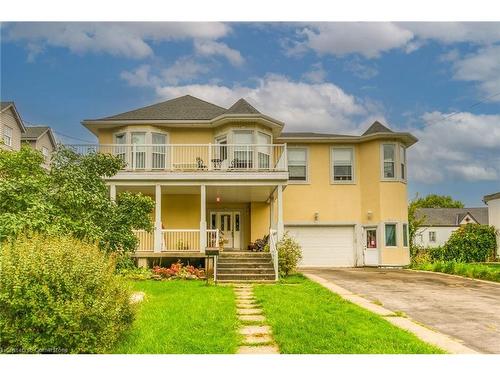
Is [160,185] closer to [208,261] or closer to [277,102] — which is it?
[208,261]

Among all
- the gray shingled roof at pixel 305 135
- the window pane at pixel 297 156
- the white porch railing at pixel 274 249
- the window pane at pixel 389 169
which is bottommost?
the white porch railing at pixel 274 249

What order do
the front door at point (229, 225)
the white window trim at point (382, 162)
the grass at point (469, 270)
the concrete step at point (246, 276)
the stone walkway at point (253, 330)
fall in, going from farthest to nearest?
1. the white window trim at point (382, 162)
2. the front door at point (229, 225)
3. the grass at point (469, 270)
4. the concrete step at point (246, 276)
5. the stone walkway at point (253, 330)

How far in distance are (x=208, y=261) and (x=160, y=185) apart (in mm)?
3290

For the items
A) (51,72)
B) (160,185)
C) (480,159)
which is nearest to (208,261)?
(160,185)

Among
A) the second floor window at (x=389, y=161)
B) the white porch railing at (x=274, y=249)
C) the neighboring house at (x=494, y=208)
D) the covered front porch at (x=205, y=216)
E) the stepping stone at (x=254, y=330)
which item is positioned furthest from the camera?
the neighboring house at (x=494, y=208)

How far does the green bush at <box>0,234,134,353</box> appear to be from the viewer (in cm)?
576

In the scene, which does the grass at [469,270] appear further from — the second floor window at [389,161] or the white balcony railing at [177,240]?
the white balcony railing at [177,240]

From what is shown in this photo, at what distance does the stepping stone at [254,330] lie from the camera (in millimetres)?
7062

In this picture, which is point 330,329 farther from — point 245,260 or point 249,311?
point 245,260

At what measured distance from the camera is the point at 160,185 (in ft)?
56.5

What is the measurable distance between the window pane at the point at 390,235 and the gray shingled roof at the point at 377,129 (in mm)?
3800

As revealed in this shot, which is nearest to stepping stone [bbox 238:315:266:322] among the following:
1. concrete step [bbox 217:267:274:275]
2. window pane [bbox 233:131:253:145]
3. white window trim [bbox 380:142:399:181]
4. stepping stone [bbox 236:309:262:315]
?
stepping stone [bbox 236:309:262:315]

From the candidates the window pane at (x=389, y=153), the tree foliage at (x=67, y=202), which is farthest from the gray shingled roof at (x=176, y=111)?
the tree foliage at (x=67, y=202)

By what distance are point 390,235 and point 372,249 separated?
0.92m
